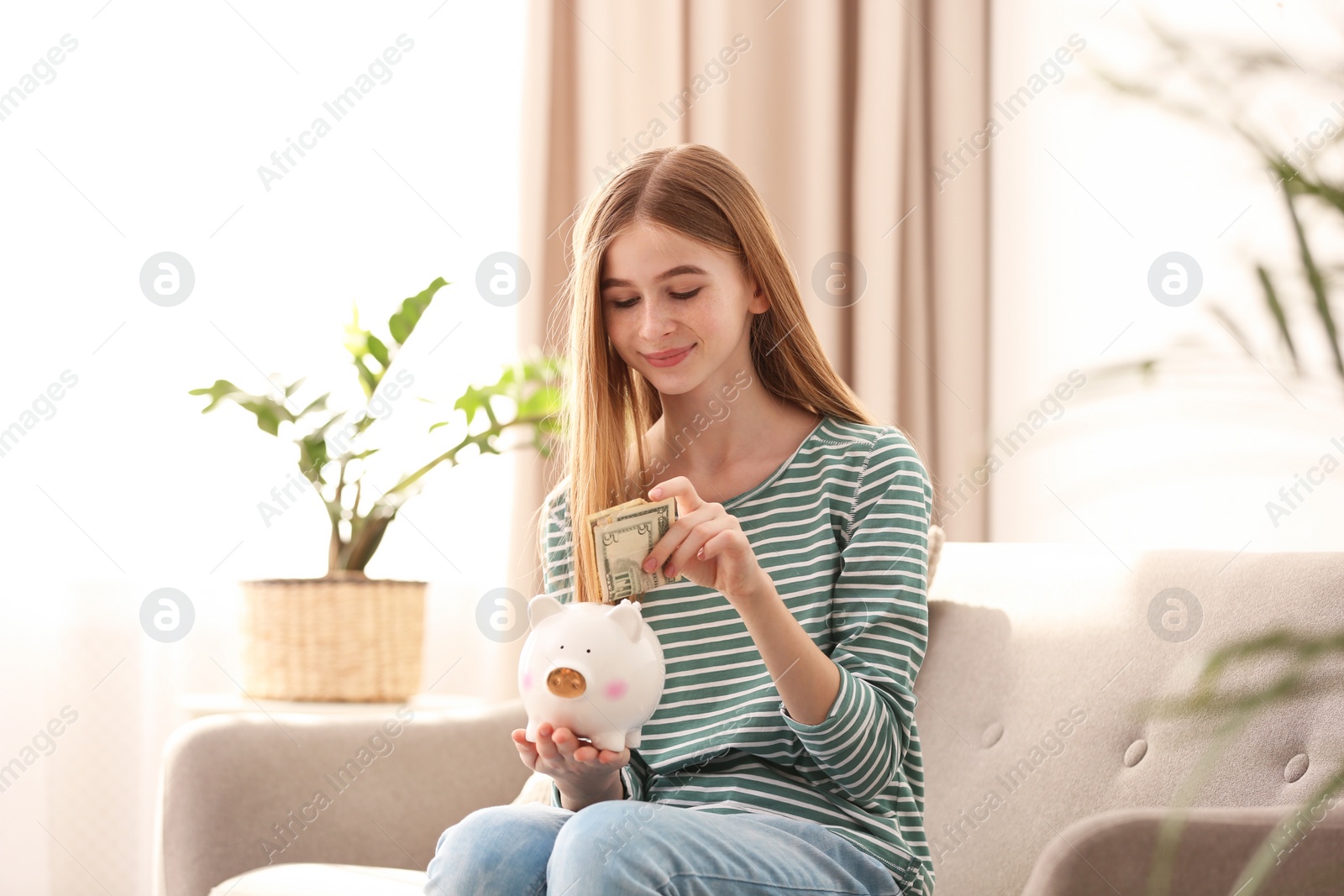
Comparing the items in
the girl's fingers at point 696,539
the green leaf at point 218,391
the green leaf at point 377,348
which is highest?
the green leaf at point 377,348

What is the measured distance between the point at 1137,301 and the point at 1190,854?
1.40 m

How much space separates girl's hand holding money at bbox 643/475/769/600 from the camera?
39.6 inches

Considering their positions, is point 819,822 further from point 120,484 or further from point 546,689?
point 120,484

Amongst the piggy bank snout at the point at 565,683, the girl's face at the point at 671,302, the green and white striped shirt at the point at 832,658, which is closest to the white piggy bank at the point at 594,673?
the piggy bank snout at the point at 565,683

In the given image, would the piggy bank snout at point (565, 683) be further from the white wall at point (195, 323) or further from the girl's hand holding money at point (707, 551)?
the white wall at point (195, 323)

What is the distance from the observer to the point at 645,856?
909 mm

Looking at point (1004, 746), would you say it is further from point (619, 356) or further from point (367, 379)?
point (367, 379)

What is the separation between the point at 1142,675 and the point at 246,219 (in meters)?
1.88

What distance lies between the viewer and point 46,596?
2.27 m

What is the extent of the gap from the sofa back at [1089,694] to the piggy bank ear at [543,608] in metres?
0.57

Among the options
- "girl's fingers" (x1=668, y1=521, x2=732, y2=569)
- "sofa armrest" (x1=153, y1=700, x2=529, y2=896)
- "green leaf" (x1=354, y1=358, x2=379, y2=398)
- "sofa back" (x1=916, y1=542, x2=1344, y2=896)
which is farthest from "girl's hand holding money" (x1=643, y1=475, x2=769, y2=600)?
"green leaf" (x1=354, y1=358, x2=379, y2=398)

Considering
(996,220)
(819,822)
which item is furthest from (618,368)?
(996,220)

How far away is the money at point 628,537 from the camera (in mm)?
1036

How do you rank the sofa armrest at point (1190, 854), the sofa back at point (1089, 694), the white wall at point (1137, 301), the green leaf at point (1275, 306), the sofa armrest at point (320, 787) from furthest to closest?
the white wall at point (1137, 301) < the sofa armrest at point (320, 787) < the sofa back at point (1089, 694) < the sofa armrest at point (1190, 854) < the green leaf at point (1275, 306)
